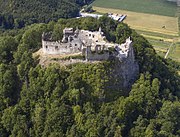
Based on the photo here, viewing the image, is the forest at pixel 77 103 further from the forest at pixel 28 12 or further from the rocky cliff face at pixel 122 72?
the forest at pixel 28 12

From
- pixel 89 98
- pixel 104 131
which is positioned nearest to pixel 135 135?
pixel 104 131

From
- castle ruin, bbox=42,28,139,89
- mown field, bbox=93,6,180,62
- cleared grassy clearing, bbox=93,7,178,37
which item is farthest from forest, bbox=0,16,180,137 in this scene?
cleared grassy clearing, bbox=93,7,178,37

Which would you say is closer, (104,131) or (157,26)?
(104,131)

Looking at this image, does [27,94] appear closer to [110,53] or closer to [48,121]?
[48,121]

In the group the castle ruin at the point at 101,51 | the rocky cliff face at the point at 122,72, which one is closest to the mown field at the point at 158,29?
the rocky cliff face at the point at 122,72

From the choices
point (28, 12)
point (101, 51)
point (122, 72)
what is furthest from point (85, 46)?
point (28, 12)

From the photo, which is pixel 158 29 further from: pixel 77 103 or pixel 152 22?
pixel 77 103

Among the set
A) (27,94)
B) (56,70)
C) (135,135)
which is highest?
(56,70)
